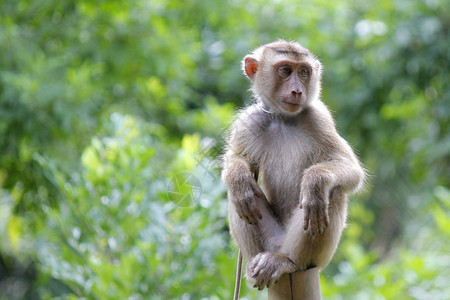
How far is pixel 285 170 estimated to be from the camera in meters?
3.46

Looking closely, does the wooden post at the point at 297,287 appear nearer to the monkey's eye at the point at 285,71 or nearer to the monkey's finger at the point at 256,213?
the monkey's finger at the point at 256,213

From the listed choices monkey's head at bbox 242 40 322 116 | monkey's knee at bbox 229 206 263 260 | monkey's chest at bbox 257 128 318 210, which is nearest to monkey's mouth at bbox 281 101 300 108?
monkey's head at bbox 242 40 322 116

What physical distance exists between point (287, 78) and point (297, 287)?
1105 millimetres

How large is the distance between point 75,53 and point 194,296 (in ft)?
10.7

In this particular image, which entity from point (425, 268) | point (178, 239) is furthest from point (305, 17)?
point (178, 239)

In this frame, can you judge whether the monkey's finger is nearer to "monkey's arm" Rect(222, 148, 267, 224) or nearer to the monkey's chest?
"monkey's arm" Rect(222, 148, 267, 224)

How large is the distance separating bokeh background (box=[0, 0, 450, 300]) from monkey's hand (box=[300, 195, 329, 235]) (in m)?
1.02

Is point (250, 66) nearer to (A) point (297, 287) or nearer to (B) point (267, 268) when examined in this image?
(B) point (267, 268)

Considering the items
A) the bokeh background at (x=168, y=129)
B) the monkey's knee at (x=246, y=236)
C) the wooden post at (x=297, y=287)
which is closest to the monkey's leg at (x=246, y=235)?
the monkey's knee at (x=246, y=236)

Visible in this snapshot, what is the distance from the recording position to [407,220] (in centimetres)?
1161

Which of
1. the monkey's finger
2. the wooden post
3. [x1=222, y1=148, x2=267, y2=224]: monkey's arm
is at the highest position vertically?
[x1=222, y1=148, x2=267, y2=224]: monkey's arm

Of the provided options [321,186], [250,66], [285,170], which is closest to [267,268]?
[321,186]

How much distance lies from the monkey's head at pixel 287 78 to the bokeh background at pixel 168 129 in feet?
1.91

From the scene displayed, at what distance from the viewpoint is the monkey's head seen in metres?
3.40
